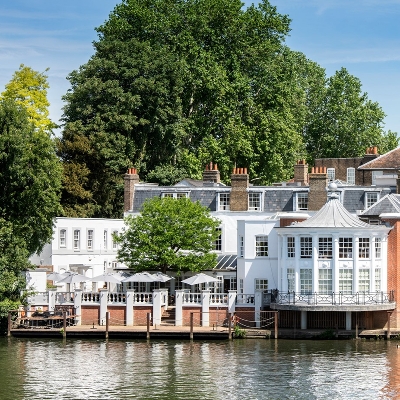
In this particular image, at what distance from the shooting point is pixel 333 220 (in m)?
65.4

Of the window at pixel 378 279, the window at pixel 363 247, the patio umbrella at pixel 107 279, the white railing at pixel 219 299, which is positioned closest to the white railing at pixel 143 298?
the patio umbrella at pixel 107 279

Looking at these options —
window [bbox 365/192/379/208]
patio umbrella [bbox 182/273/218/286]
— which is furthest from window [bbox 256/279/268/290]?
window [bbox 365/192/379/208]

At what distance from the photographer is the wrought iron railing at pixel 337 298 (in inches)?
2510

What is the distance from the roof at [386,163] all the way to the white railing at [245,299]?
102ft

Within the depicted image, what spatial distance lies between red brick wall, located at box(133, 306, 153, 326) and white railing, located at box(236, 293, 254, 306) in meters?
5.08

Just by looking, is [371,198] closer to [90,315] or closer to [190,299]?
[190,299]

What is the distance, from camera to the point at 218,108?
102 meters

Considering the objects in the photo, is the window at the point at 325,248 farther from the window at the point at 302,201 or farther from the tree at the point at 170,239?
the window at the point at 302,201

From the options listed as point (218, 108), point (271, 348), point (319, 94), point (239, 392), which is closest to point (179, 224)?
point (271, 348)

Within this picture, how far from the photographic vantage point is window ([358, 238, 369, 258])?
213ft

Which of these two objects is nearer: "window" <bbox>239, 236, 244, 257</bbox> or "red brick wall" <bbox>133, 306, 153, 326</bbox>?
"red brick wall" <bbox>133, 306, 153, 326</bbox>

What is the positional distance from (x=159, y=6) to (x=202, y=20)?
419cm

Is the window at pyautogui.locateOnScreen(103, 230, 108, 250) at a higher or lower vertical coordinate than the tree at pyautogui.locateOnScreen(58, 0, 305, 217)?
lower

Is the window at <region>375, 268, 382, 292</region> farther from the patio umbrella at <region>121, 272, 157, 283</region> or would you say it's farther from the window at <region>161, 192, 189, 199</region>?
the window at <region>161, 192, 189, 199</region>
